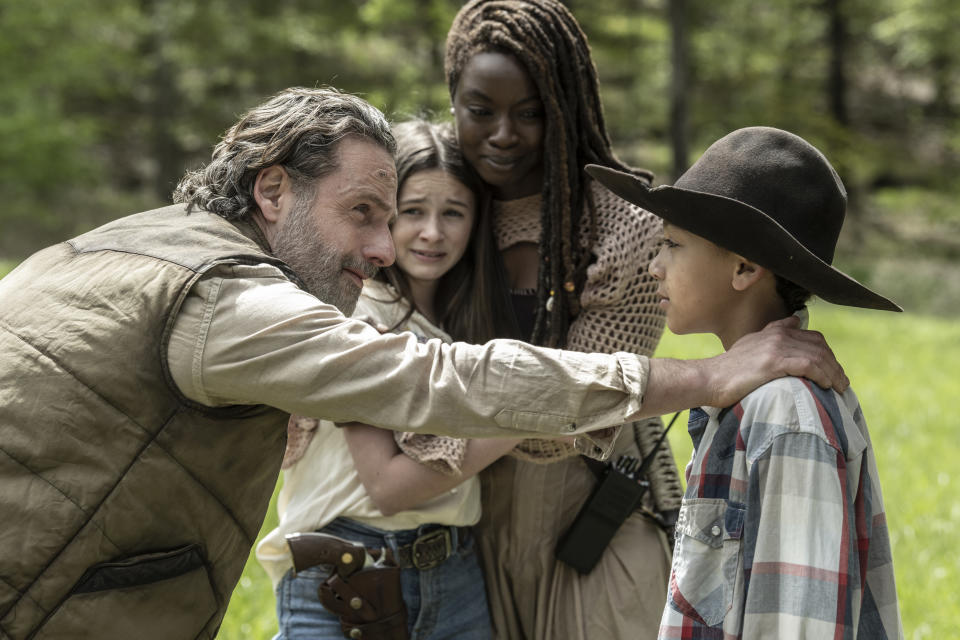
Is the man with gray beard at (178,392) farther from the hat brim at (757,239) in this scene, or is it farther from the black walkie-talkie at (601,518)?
the black walkie-talkie at (601,518)


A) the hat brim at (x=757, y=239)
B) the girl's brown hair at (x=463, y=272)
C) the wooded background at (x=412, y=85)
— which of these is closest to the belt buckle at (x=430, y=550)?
the girl's brown hair at (x=463, y=272)

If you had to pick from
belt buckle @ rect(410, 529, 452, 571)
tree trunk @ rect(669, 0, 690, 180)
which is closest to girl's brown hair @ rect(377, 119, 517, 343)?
belt buckle @ rect(410, 529, 452, 571)

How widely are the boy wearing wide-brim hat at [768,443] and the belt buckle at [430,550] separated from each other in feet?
3.00

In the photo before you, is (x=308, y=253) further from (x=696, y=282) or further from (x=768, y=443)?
(x=768, y=443)

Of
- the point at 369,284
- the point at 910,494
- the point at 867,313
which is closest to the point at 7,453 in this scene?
the point at 369,284

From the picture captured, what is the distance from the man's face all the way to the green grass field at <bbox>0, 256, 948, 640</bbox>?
2.44 m

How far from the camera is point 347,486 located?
2.97 metres

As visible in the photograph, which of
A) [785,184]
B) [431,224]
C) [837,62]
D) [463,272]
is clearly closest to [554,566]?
[463,272]

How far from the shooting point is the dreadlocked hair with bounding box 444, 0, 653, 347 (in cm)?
306

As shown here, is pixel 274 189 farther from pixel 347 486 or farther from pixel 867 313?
Answer: pixel 867 313

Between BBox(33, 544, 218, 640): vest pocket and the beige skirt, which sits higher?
BBox(33, 544, 218, 640): vest pocket

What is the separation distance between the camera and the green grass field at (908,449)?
4.89 metres

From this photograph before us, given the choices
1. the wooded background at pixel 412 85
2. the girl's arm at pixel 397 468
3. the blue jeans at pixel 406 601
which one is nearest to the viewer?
the girl's arm at pixel 397 468

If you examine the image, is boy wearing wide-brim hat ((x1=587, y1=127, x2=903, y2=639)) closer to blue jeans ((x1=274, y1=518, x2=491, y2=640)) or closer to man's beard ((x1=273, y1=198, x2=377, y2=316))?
man's beard ((x1=273, y1=198, x2=377, y2=316))
